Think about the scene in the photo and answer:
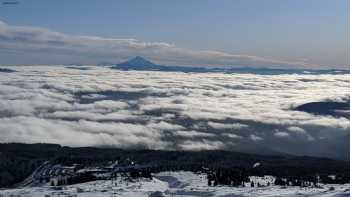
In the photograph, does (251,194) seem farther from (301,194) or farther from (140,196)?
(140,196)

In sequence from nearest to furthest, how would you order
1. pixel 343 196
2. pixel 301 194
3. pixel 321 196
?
pixel 343 196
pixel 321 196
pixel 301 194

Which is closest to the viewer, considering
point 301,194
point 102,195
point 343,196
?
point 343,196

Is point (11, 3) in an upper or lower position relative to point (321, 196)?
upper

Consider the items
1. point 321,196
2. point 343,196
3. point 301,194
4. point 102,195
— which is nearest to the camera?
point 343,196

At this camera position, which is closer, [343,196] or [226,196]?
[343,196]

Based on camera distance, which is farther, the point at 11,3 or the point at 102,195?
the point at 102,195

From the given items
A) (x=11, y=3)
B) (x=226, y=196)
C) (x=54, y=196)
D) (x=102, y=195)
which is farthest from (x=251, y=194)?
(x=11, y=3)

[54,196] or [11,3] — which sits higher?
[11,3]

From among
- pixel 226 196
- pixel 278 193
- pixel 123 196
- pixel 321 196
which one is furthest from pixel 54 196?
pixel 321 196

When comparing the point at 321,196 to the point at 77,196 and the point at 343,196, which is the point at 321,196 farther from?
the point at 77,196
